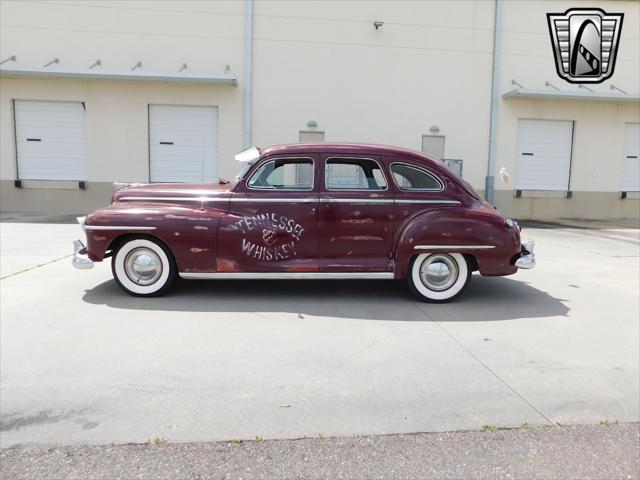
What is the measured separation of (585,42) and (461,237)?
13.0 m

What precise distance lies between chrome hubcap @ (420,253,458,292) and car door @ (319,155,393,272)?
1.39 feet

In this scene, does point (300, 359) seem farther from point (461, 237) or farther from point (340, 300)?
point (461, 237)

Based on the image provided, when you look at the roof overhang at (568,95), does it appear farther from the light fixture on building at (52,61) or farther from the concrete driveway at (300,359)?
the light fixture on building at (52,61)

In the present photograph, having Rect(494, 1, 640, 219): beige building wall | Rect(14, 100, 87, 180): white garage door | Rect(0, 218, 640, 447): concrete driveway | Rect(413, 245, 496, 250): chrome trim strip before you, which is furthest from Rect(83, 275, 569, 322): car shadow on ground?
Rect(494, 1, 640, 219): beige building wall

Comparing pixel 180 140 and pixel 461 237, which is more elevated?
pixel 180 140

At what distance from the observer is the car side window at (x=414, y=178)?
17.8 ft

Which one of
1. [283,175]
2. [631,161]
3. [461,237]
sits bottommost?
[461,237]

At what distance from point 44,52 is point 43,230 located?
22.8ft

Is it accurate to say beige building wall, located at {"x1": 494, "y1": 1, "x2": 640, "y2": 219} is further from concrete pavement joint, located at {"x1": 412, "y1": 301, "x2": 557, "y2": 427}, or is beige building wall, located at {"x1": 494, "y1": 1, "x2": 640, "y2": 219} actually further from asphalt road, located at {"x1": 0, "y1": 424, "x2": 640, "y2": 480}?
asphalt road, located at {"x1": 0, "y1": 424, "x2": 640, "y2": 480}

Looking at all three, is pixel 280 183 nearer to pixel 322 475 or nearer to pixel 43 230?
pixel 322 475

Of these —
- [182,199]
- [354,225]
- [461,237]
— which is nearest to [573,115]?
[461,237]

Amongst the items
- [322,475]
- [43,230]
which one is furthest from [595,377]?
[43,230]

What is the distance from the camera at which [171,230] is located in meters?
5.16

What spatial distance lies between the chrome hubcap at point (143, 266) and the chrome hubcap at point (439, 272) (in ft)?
9.59
